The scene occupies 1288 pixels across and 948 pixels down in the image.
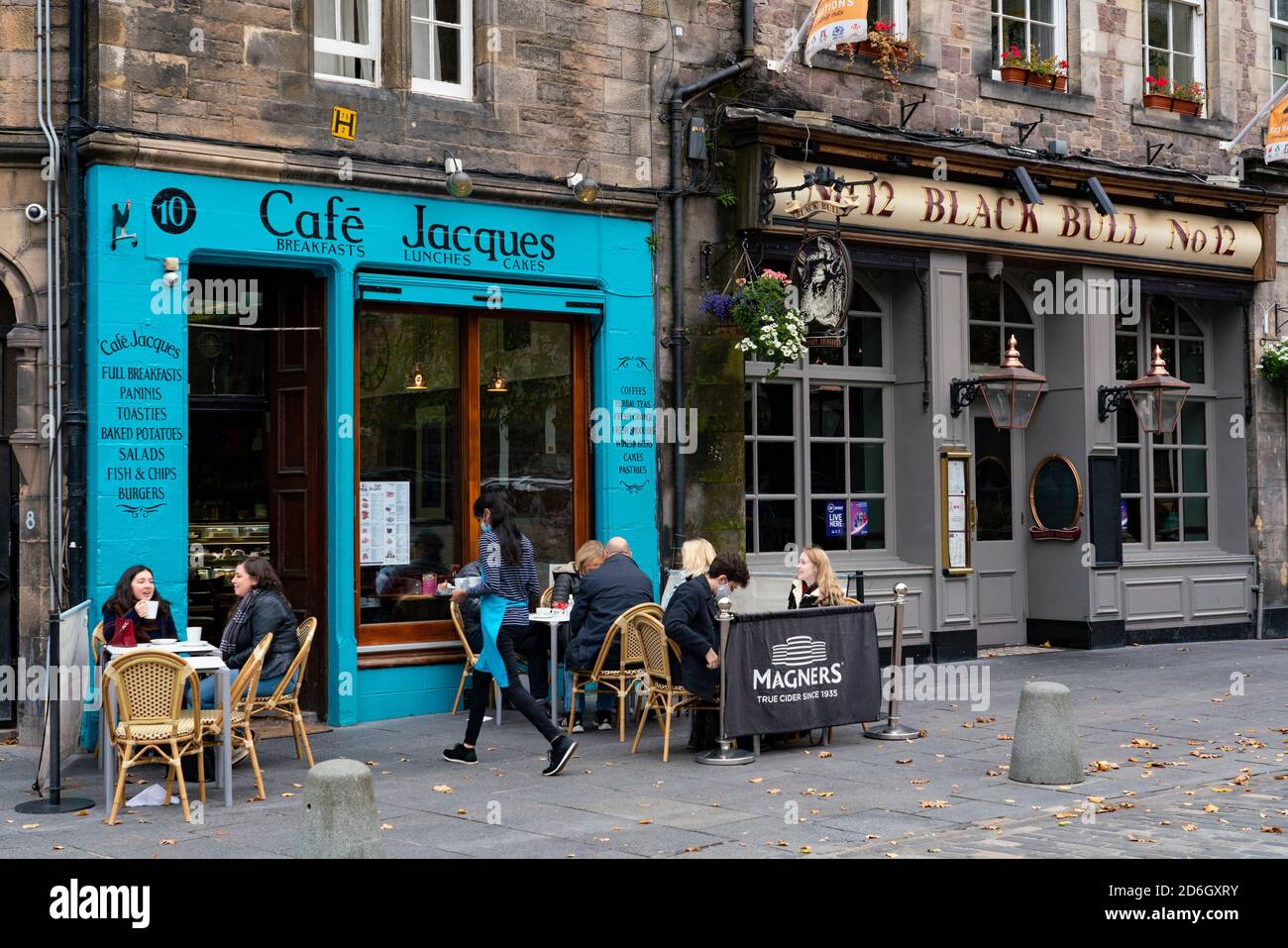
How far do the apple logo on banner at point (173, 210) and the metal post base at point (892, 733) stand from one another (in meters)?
6.17

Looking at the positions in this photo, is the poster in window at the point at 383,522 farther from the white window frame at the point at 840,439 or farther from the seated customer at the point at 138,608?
the white window frame at the point at 840,439

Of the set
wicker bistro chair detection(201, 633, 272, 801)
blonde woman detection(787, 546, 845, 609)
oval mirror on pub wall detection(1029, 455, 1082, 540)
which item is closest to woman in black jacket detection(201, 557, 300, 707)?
wicker bistro chair detection(201, 633, 272, 801)

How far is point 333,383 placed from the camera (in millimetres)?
12266

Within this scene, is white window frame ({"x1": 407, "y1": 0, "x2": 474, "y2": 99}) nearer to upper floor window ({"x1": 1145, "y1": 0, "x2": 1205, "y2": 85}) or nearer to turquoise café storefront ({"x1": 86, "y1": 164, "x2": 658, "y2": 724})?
turquoise café storefront ({"x1": 86, "y1": 164, "x2": 658, "y2": 724})

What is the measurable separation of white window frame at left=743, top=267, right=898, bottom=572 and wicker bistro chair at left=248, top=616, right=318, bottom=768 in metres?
5.27

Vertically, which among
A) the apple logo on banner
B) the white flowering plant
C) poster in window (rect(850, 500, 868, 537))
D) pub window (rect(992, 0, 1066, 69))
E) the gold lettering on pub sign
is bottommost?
poster in window (rect(850, 500, 868, 537))

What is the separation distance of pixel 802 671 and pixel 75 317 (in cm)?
560

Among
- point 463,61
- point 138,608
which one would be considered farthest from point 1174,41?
point 138,608

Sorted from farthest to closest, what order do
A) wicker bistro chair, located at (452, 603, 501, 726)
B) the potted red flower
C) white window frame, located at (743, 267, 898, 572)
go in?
the potted red flower → white window frame, located at (743, 267, 898, 572) → wicker bistro chair, located at (452, 603, 501, 726)

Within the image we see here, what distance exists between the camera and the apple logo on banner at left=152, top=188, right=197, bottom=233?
11.3m

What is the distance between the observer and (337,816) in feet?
21.5

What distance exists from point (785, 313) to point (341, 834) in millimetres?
8301

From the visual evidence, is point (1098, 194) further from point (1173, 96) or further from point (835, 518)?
point (835, 518)

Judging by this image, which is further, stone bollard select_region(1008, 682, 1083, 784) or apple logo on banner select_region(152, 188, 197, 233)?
apple logo on banner select_region(152, 188, 197, 233)
